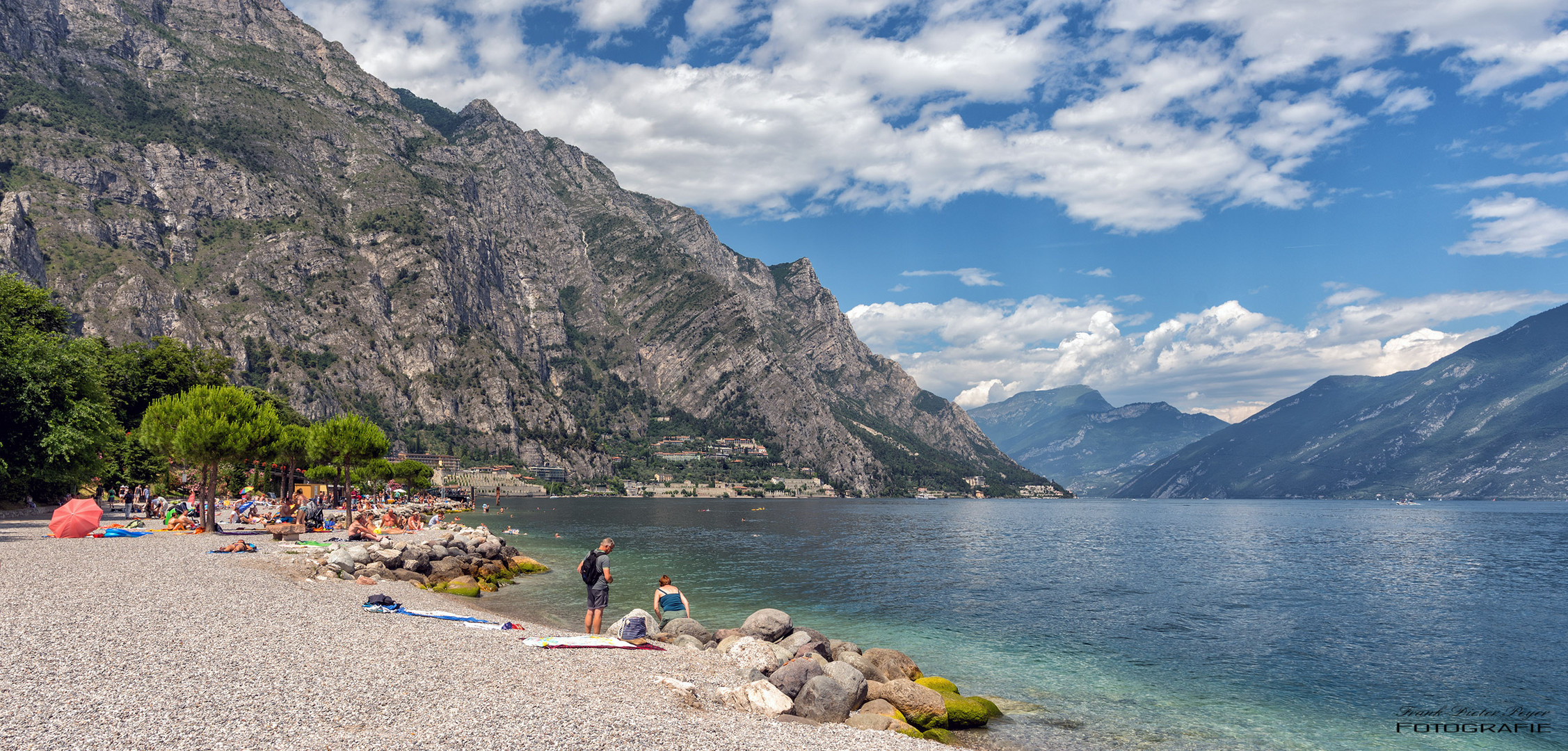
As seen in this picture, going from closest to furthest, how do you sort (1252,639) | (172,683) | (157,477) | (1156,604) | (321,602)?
(172,683) < (321,602) < (1252,639) < (1156,604) < (157,477)

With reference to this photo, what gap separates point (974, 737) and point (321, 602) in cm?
2150

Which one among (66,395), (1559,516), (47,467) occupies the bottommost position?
(1559,516)

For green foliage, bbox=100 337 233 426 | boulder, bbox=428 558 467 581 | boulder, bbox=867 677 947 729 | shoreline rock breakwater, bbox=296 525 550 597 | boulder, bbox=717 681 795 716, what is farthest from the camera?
green foliage, bbox=100 337 233 426

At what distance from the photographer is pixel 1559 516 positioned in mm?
153875

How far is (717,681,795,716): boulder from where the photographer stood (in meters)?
16.3

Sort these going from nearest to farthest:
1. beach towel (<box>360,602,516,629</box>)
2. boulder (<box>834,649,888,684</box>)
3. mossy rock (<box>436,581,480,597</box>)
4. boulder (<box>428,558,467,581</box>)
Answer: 1. boulder (<box>834,649,888,684</box>)
2. beach towel (<box>360,602,516,629</box>)
3. mossy rock (<box>436,581,480,597</box>)
4. boulder (<box>428,558,467,581</box>)

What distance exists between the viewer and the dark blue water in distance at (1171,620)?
819 inches

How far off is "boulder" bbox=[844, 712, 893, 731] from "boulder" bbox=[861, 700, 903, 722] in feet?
0.72

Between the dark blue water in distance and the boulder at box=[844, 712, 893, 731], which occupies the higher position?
the boulder at box=[844, 712, 893, 731]

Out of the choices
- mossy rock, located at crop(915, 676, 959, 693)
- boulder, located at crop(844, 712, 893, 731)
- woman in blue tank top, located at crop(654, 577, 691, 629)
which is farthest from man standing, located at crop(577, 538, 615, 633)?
mossy rock, located at crop(915, 676, 959, 693)

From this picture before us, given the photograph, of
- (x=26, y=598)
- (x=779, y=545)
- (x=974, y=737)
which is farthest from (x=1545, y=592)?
(x=26, y=598)

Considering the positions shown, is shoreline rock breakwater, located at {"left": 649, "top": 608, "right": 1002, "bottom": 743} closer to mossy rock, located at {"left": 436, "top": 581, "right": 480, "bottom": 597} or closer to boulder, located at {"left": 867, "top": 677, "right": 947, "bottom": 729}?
boulder, located at {"left": 867, "top": 677, "right": 947, "bottom": 729}

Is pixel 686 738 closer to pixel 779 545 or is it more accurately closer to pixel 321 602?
pixel 321 602

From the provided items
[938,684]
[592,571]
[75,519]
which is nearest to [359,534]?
[75,519]
